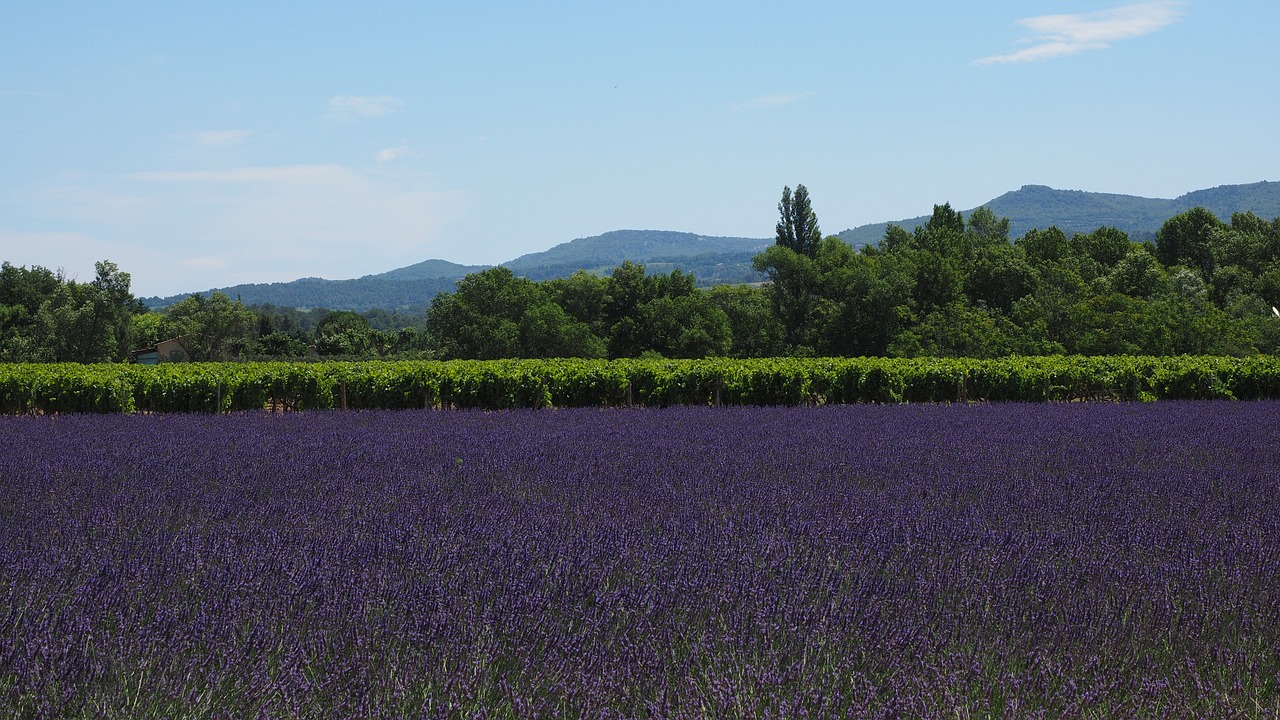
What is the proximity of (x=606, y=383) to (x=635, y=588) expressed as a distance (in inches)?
492

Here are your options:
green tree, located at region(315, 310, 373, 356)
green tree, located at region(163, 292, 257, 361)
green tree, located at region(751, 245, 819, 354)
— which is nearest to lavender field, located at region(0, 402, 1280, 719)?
green tree, located at region(751, 245, 819, 354)

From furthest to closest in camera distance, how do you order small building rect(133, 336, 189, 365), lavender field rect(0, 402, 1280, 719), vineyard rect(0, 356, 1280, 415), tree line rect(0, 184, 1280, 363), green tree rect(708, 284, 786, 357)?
small building rect(133, 336, 189, 365)
green tree rect(708, 284, 786, 357)
tree line rect(0, 184, 1280, 363)
vineyard rect(0, 356, 1280, 415)
lavender field rect(0, 402, 1280, 719)

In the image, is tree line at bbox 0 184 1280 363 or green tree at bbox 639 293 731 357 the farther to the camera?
green tree at bbox 639 293 731 357

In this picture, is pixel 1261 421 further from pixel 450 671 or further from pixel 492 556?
pixel 450 671

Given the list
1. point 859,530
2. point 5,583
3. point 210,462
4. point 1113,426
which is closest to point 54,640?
point 5,583

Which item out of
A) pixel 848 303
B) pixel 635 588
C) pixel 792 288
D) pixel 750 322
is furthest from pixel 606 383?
pixel 750 322

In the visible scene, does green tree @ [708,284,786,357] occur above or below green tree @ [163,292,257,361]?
below

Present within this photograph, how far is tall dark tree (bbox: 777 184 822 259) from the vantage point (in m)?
67.3

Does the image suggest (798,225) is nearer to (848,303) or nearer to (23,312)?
(848,303)

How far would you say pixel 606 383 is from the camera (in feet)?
53.1

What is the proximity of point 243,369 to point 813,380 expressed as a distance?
30.2 feet

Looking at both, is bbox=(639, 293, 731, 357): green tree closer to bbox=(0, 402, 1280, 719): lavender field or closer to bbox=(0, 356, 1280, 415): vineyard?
bbox=(0, 356, 1280, 415): vineyard

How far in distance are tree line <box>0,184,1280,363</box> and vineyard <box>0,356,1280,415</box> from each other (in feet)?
39.7

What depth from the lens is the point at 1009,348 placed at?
31.0m
